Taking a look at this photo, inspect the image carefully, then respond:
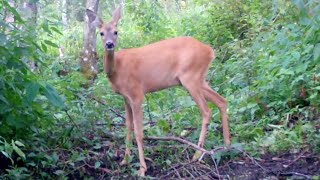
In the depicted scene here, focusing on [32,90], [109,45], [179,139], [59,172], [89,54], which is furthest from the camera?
[89,54]

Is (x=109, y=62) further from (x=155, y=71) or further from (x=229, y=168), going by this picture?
(x=229, y=168)

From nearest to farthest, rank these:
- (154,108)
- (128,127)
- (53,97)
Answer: (53,97) → (128,127) → (154,108)

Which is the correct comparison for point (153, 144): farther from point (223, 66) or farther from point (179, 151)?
point (223, 66)

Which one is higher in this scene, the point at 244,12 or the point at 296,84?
the point at 244,12

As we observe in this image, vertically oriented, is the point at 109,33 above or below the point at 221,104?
above

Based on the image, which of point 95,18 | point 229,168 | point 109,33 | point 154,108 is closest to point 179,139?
point 229,168

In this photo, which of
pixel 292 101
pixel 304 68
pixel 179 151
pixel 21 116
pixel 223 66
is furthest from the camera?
pixel 223 66

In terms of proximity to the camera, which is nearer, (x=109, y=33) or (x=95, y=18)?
(x=109, y=33)

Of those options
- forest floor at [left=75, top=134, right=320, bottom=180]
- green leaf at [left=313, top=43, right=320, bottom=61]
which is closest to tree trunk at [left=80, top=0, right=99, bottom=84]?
forest floor at [left=75, top=134, right=320, bottom=180]

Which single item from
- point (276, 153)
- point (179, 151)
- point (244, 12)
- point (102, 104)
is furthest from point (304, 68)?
point (244, 12)

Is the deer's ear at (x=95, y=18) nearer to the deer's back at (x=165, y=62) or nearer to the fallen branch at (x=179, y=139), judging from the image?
the deer's back at (x=165, y=62)

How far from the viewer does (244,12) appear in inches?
514

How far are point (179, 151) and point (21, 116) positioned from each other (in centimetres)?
160

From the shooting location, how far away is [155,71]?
701 cm
